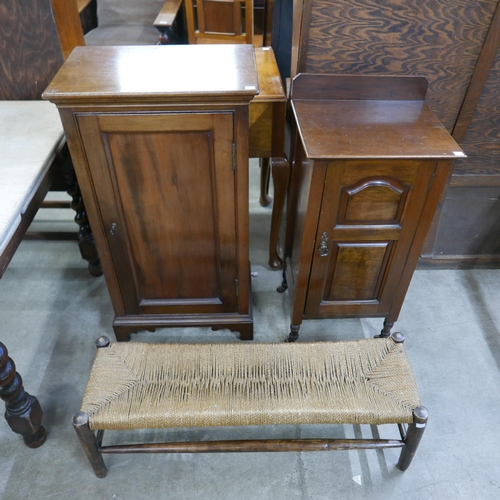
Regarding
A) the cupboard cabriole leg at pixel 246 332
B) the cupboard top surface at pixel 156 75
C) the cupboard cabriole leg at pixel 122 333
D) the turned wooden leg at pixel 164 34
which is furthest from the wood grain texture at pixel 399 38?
the turned wooden leg at pixel 164 34

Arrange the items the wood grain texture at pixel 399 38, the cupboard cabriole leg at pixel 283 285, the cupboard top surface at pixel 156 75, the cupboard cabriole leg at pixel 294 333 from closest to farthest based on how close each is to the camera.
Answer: the cupboard top surface at pixel 156 75, the wood grain texture at pixel 399 38, the cupboard cabriole leg at pixel 294 333, the cupboard cabriole leg at pixel 283 285

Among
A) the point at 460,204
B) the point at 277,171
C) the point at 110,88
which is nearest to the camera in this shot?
the point at 110,88

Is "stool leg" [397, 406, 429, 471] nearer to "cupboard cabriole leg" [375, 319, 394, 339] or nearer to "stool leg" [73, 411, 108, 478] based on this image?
"cupboard cabriole leg" [375, 319, 394, 339]

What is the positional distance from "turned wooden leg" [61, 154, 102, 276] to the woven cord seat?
776 millimetres

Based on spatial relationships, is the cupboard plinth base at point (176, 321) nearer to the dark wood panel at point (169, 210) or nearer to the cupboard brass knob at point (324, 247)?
the dark wood panel at point (169, 210)

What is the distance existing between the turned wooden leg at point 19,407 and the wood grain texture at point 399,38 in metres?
1.41

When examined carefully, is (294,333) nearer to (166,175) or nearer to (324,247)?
(324,247)

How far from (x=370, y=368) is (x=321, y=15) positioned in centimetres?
Result: 119

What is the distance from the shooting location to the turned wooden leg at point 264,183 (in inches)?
100

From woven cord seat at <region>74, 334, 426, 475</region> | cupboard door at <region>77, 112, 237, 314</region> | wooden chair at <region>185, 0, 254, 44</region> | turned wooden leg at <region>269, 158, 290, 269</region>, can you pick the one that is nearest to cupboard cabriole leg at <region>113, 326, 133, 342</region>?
cupboard door at <region>77, 112, 237, 314</region>

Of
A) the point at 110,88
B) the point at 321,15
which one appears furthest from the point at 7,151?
the point at 321,15

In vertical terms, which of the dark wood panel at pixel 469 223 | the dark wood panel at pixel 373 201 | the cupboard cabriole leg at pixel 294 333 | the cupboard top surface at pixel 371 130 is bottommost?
the cupboard cabriole leg at pixel 294 333

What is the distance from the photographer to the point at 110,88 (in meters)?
1.26

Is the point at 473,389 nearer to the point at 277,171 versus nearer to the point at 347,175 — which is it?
the point at 347,175
